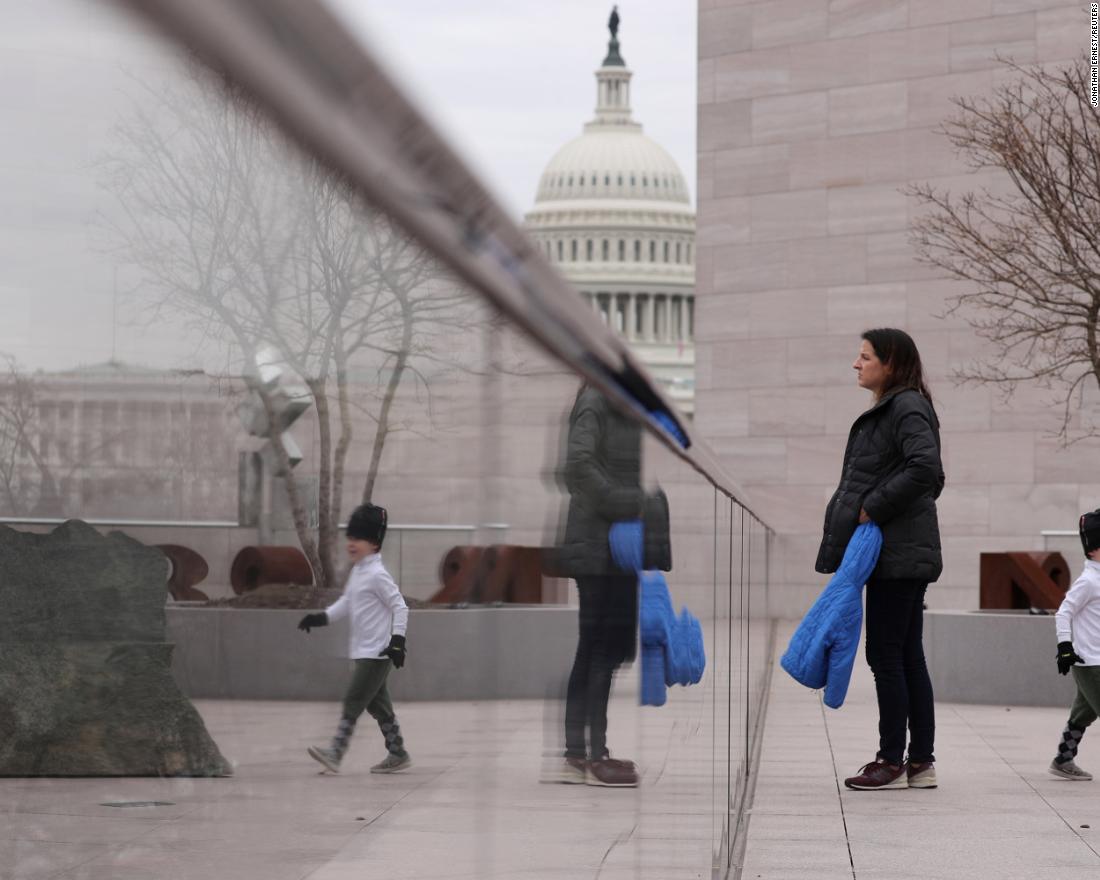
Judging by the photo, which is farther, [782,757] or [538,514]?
[782,757]

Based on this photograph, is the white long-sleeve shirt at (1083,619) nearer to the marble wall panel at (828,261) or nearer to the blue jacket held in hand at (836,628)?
the blue jacket held in hand at (836,628)

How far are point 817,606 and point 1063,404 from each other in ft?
58.4

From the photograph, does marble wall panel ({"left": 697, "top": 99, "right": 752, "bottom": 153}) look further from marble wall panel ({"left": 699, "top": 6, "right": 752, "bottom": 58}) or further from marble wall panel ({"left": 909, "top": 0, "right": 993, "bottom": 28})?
marble wall panel ({"left": 909, "top": 0, "right": 993, "bottom": 28})

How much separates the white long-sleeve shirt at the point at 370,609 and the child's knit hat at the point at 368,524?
0.04 ft

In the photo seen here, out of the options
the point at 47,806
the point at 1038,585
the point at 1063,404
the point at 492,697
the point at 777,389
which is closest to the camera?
the point at 47,806

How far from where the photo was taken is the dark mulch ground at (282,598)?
0.93 metres

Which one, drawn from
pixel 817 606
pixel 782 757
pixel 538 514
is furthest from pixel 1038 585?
pixel 538 514

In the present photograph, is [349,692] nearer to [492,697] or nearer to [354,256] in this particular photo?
[354,256]

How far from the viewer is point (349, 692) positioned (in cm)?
107

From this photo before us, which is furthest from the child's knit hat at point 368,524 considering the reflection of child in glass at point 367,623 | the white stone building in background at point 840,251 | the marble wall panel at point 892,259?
the marble wall panel at point 892,259

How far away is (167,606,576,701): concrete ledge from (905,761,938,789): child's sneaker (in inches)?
241

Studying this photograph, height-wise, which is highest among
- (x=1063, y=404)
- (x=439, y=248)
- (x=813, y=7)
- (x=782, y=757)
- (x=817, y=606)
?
(x=813, y=7)

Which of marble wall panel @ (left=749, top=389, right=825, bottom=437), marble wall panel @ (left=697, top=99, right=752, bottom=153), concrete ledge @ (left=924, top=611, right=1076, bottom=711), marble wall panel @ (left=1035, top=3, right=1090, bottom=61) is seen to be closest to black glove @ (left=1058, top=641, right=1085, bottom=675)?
concrete ledge @ (left=924, top=611, right=1076, bottom=711)

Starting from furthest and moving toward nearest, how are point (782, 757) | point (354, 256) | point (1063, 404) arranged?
point (1063, 404) → point (782, 757) → point (354, 256)
